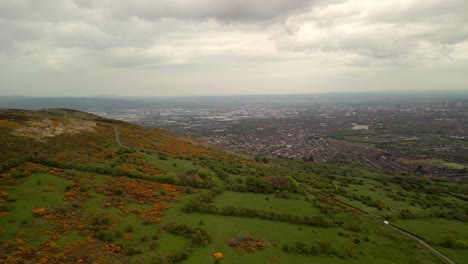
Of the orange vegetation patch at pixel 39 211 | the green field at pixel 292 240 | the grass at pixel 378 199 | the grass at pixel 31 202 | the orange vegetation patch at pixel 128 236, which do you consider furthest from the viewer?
the grass at pixel 378 199

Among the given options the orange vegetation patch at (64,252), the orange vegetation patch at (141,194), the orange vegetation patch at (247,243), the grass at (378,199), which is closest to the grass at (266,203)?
the orange vegetation patch at (141,194)

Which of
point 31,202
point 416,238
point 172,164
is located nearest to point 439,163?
point 416,238

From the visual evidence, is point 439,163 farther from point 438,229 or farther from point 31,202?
point 31,202

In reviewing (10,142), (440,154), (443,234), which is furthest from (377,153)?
(10,142)

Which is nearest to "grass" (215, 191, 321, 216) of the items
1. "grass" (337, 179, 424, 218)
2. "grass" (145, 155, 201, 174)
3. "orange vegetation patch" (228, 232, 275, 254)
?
"orange vegetation patch" (228, 232, 275, 254)

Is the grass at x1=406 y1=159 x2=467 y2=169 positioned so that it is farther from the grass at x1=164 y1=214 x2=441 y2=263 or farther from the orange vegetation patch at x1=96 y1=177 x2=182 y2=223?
the orange vegetation patch at x1=96 y1=177 x2=182 y2=223

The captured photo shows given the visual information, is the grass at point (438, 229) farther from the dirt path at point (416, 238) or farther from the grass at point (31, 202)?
the grass at point (31, 202)
